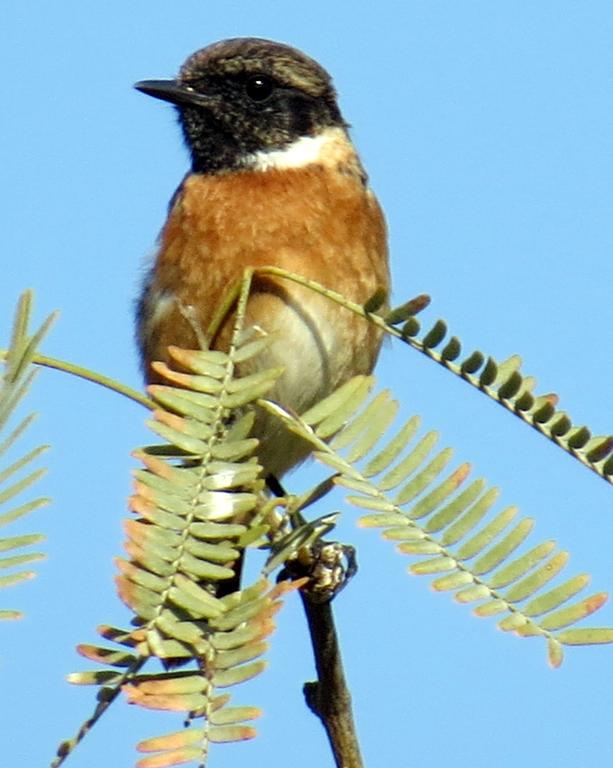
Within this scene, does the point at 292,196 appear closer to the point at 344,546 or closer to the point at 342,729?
the point at 344,546

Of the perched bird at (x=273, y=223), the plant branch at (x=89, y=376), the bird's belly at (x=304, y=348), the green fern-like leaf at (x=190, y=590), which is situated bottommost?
the green fern-like leaf at (x=190, y=590)

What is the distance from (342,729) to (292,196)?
90.2 inches

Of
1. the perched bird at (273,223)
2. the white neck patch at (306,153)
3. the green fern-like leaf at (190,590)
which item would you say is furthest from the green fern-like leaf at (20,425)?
the white neck patch at (306,153)

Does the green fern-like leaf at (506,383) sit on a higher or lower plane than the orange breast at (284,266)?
lower

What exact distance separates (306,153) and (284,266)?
Result: 84 centimetres

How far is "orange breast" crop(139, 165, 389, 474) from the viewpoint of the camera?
170 inches

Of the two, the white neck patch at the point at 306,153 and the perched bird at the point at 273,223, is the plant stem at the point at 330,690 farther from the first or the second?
the white neck patch at the point at 306,153

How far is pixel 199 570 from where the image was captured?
2.00m

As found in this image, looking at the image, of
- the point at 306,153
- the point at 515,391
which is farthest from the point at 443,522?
the point at 306,153

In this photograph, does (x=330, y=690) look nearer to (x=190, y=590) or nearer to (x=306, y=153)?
(x=190, y=590)

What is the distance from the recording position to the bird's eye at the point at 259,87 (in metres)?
5.09

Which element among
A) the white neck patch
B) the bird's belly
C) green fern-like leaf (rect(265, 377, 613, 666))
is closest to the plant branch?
green fern-like leaf (rect(265, 377, 613, 666))

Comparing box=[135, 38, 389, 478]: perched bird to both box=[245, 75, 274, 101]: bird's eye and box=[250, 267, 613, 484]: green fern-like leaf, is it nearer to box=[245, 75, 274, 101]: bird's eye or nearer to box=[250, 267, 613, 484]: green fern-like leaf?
box=[245, 75, 274, 101]: bird's eye

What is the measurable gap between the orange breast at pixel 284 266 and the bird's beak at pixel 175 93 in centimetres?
35
